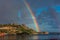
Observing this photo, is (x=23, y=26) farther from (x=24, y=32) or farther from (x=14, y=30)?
(x=24, y=32)

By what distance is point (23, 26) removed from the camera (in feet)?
399

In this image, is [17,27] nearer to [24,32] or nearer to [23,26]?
[23,26]

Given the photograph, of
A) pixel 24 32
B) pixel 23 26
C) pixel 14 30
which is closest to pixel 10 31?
pixel 14 30

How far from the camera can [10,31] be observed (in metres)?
A: 128

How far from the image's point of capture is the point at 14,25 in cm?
13138

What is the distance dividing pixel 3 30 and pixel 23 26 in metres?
12.0

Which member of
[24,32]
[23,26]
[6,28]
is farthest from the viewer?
[6,28]

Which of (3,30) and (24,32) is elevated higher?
(3,30)

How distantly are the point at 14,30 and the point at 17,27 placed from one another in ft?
10.9

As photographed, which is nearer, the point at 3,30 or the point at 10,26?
the point at 3,30

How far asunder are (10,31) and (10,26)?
6967 mm

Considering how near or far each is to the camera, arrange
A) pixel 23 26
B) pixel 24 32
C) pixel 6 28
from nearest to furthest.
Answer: pixel 24 32
pixel 23 26
pixel 6 28

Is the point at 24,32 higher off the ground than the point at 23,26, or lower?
lower

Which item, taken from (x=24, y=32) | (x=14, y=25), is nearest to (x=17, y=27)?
(x=14, y=25)
